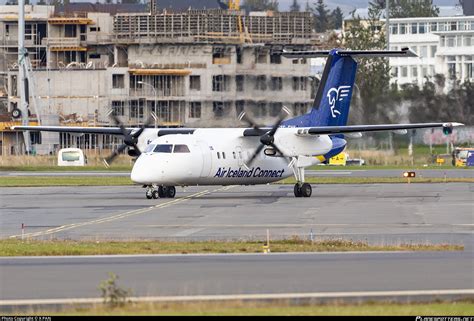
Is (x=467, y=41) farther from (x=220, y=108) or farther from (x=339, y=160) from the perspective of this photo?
(x=339, y=160)

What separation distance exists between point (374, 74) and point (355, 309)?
4036 inches

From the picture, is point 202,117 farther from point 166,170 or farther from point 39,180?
point 166,170

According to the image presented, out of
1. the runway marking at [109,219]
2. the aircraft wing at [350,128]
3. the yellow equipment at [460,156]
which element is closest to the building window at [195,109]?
the yellow equipment at [460,156]

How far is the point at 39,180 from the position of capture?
59812 millimetres

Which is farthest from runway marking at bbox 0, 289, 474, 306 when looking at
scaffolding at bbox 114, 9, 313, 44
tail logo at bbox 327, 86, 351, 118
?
scaffolding at bbox 114, 9, 313, 44

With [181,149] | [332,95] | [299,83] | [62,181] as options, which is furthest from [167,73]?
[181,149]

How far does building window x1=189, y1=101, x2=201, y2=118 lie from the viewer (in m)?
103

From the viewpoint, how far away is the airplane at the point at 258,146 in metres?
42.2

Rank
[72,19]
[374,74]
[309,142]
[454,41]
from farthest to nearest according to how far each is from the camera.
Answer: [454,41] → [374,74] → [72,19] → [309,142]

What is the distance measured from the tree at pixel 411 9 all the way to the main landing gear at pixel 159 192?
136 m

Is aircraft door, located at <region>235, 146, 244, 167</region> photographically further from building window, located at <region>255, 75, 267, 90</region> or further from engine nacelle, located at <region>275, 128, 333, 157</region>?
building window, located at <region>255, 75, 267, 90</region>

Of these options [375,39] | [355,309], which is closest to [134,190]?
[355,309]

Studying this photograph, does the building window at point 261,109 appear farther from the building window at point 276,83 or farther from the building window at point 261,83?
the building window at point 276,83

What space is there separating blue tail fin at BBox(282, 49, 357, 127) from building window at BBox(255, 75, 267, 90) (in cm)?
5168
